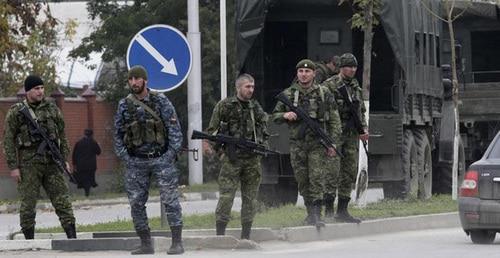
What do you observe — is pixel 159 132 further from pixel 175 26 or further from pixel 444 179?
pixel 175 26

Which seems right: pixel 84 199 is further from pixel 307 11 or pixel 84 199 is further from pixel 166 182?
pixel 166 182

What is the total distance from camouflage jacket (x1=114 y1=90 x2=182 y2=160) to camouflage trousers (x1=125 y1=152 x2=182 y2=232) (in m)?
0.10

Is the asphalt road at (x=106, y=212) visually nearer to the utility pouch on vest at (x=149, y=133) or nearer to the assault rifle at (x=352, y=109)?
the assault rifle at (x=352, y=109)

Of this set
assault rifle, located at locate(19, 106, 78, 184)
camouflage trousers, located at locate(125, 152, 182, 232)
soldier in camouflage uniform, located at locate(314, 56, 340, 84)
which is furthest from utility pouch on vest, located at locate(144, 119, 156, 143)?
soldier in camouflage uniform, located at locate(314, 56, 340, 84)

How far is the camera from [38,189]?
14672mm

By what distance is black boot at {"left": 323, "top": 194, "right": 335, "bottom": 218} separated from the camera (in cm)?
1639

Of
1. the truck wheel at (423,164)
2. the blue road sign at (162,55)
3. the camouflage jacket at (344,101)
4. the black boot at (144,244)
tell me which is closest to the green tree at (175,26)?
the truck wheel at (423,164)

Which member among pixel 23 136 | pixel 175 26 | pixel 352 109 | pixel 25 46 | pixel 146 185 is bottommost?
pixel 146 185

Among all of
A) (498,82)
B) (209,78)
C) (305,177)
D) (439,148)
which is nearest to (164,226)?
(305,177)

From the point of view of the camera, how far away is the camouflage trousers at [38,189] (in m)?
14.6

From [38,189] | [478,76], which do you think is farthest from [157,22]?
[38,189]

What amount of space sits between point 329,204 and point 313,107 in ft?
4.55

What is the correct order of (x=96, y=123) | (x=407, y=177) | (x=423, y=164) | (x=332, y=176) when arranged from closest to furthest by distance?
(x=332, y=176), (x=407, y=177), (x=423, y=164), (x=96, y=123)

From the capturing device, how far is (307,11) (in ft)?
67.3
